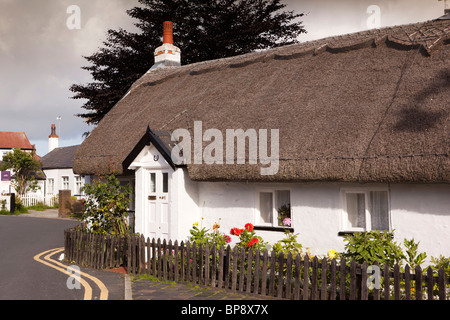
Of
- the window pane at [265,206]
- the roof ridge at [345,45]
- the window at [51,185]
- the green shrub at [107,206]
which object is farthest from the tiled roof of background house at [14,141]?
the window pane at [265,206]

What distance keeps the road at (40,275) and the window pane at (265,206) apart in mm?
3646

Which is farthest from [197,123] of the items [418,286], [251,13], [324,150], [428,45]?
[251,13]

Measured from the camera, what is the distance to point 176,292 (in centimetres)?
852

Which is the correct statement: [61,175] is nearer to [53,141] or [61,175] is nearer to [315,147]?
[53,141]

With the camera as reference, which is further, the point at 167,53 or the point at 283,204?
the point at 167,53

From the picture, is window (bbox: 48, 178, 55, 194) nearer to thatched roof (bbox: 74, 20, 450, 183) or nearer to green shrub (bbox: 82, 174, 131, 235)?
thatched roof (bbox: 74, 20, 450, 183)

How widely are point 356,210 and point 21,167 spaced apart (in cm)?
3325

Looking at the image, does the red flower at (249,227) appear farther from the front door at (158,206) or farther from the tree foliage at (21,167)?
the tree foliage at (21,167)

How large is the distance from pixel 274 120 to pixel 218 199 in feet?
8.11

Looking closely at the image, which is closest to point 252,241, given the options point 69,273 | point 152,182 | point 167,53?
point 152,182

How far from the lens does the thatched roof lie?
8078 millimetres

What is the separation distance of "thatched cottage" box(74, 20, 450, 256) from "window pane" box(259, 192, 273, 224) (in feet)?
0.08

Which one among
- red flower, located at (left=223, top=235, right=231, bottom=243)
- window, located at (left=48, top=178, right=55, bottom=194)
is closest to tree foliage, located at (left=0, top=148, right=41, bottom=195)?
window, located at (left=48, top=178, right=55, bottom=194)

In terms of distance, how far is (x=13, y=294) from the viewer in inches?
340
